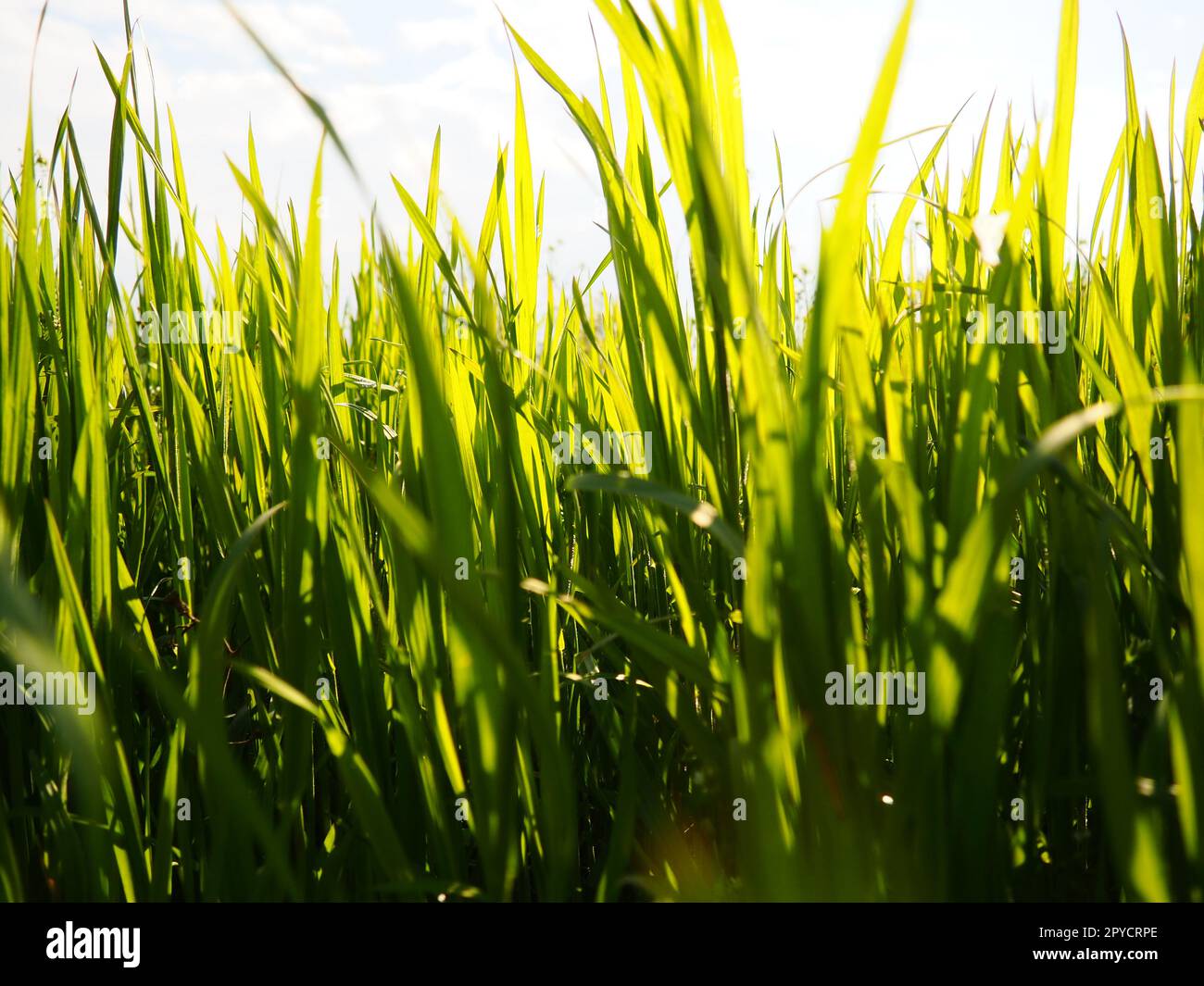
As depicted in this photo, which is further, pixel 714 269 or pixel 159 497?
pixel 159 497

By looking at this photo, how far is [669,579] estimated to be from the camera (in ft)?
2.41

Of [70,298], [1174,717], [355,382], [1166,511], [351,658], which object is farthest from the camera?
[355,382]

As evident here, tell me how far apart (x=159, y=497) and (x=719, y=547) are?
0.78 m

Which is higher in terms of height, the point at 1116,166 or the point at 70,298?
the point at 1116,166

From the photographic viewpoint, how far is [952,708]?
492 millimetres

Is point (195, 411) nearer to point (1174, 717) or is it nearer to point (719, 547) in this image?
point (719, 547)

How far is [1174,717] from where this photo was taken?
0.47 meters

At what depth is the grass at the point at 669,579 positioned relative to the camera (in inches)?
19.1

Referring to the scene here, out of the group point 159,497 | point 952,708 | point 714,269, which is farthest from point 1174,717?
point 159,497

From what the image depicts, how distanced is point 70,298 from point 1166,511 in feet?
3.35

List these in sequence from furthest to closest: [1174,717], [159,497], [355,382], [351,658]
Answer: [159,497], [355,382], [351,658], [1174,717]

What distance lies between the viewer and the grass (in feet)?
1.59

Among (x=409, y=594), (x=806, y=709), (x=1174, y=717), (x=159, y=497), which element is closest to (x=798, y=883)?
(x=806, y=709)
